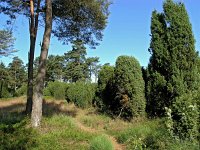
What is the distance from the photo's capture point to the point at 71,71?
6412 centimetres

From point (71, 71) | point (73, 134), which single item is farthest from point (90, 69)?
point (73, 134)

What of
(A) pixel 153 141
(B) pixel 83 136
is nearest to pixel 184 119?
(A) pixel 153 141

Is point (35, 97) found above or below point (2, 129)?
above

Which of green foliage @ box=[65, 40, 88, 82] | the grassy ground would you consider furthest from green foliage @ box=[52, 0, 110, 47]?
green foliage @ box=[65, 40, 88, 82]

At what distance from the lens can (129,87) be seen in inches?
539

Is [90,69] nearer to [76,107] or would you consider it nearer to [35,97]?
[76,107]

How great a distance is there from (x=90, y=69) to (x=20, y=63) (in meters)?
21.0

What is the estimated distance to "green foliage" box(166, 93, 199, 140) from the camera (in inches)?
300

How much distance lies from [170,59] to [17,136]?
6514 mm

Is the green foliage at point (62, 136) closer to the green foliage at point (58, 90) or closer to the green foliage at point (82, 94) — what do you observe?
the green foliage at point (82, 94)

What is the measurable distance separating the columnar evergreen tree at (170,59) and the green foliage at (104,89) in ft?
11.7

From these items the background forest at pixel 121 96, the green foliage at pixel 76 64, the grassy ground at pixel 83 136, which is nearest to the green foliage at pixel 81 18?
the background forest at pixel 121 96

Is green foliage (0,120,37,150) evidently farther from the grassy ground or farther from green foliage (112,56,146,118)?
green foliage (112,56,146,118)

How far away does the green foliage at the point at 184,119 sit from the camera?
761 centimetres
